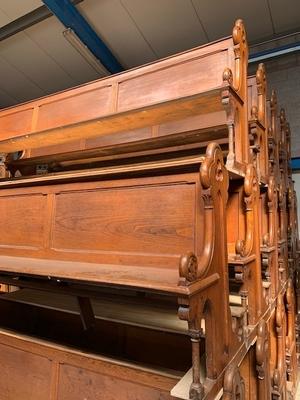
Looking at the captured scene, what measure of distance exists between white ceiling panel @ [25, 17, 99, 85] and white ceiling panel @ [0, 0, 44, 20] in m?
0.23

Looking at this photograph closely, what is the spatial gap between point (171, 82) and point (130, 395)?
1613 mm

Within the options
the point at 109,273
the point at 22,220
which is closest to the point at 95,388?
the point at 109,273

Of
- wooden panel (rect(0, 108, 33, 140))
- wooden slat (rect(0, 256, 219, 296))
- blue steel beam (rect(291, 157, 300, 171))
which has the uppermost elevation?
blue steel beam (rect(291, 157, 300, 171))

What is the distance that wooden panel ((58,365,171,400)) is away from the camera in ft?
4.22

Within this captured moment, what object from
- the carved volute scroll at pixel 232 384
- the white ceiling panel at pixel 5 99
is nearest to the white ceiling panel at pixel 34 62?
the white ceiling panel at pixel 5 99

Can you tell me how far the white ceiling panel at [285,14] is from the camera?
2.93m

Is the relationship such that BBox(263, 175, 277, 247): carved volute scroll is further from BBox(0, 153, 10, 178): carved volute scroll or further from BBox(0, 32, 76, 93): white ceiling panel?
BBox(0, 32, 76, 93): white ceiling panel

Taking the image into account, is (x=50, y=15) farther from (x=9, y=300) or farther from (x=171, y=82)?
(x=9, y=300)

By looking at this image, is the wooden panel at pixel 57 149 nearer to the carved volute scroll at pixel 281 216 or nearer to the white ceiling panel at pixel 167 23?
the white ceiling panel at pixel 167 23

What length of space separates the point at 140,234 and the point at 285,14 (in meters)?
2.97

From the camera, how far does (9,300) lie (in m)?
2.00

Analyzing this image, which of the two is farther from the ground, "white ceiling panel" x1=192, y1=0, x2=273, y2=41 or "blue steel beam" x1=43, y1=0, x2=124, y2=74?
"white ceiling panel" x1=192, y1=0, x2=273, y2=41

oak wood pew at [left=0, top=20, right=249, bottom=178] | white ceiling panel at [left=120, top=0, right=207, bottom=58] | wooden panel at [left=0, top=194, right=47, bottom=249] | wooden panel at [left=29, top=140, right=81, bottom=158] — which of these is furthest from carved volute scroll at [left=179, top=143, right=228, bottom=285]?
white ceiling panel at [left=120, top=0, right=207, bottom=58]

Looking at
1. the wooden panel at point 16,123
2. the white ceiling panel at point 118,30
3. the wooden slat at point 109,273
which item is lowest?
the wooden slat at point 109,273
